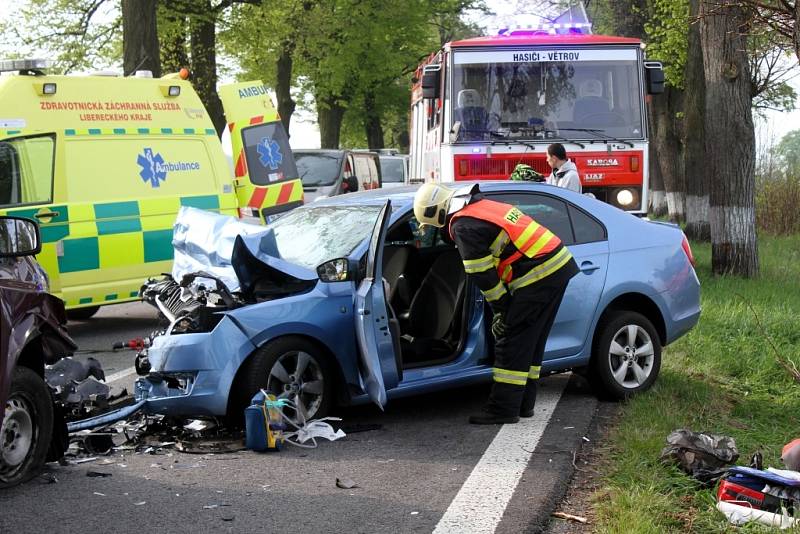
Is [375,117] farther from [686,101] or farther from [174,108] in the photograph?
[174,108]

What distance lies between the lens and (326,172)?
19062 mm

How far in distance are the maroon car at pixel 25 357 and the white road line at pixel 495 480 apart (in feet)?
6.71

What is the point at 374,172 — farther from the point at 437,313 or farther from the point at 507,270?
the point at 507,270

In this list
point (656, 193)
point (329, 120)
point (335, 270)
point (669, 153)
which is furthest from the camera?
point (329, 120)

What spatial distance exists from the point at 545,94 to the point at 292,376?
7.06m

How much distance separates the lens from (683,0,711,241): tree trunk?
63.4 ft

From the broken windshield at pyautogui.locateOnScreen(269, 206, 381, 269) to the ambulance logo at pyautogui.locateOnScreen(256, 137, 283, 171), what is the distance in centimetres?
540

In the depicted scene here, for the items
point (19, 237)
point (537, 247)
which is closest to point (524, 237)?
point (537, 247)

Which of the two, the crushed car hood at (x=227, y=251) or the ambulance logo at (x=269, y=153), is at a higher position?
the ambulance logo at (x=269, y=153)

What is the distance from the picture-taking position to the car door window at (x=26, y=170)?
9.95 metres

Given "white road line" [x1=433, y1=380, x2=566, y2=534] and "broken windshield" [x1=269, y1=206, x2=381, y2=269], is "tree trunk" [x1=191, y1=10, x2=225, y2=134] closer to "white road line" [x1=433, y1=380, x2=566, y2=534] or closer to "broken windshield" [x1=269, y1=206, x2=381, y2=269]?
"broken windshield" [x1=269, y1=206, x2=381, y2=269]

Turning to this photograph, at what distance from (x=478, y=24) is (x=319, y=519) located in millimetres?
44031

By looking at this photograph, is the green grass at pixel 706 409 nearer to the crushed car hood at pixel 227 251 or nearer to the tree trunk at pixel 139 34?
the crushed car hood at pixel 227 251

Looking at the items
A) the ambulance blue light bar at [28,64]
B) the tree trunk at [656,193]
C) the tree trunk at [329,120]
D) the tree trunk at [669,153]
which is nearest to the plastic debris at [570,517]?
the ambulance blue light bar at [28,64]
